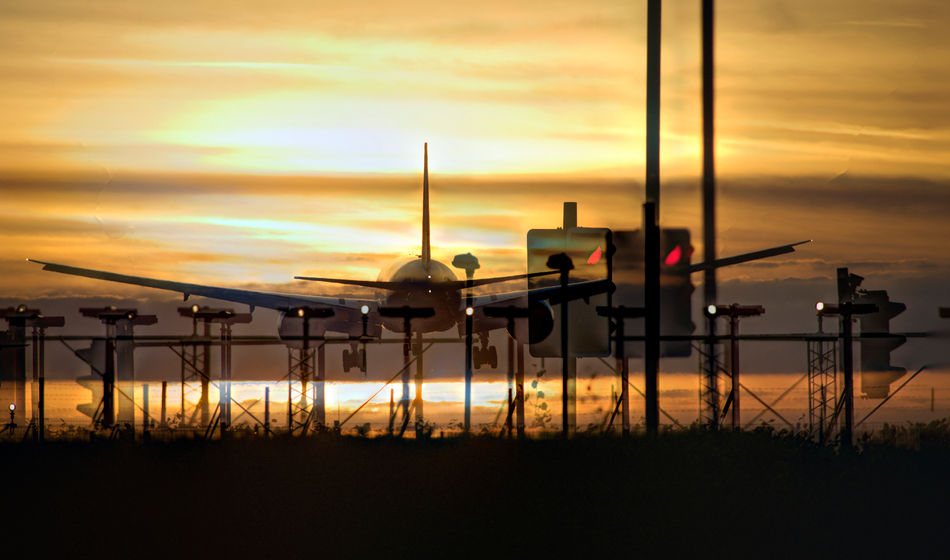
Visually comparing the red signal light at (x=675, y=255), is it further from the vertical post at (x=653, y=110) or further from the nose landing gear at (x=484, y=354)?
the nose landing gear at (x=484, y=354)

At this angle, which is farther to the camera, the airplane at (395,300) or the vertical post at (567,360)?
the airplane at (395,300)

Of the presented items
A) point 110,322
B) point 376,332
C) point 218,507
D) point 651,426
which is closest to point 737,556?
point 218,507

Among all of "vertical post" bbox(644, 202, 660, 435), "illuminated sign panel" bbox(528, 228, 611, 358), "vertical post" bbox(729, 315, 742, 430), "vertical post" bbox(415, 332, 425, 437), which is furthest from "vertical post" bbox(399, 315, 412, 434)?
"vertical post" bbox(729, 315, 742, 430)

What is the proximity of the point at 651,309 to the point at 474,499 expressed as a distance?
909 centimetres

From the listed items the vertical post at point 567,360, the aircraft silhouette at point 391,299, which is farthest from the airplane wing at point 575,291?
the aircraft silhouette at point 391,299

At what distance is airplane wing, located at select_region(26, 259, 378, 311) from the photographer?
4259cm

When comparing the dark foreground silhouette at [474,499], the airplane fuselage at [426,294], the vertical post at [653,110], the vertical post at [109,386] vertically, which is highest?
the vertical post at [653,110]

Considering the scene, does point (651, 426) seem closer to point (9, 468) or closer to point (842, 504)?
point (842, 504)

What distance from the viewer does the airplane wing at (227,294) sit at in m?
42.6

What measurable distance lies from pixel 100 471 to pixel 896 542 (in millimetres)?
14960

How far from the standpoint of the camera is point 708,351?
33.1 metres

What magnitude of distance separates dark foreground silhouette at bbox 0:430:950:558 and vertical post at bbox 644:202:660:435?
1.15m

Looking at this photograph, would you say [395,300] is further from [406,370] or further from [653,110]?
[653,110]

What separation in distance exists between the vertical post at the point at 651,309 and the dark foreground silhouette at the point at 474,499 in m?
1.15
